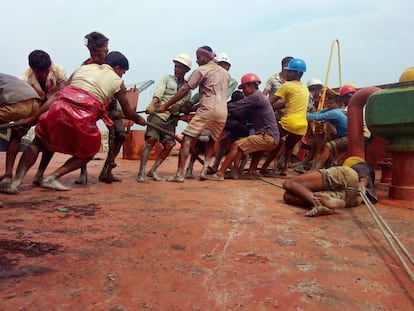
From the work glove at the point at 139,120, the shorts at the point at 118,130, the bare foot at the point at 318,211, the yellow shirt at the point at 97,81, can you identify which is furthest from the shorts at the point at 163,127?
the bare foot at the point at 318,211

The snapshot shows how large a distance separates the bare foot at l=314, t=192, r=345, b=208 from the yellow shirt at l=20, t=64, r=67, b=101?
3.12m

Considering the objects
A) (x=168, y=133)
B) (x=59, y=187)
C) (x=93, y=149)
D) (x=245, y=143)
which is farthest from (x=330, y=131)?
(x=59, y=187)

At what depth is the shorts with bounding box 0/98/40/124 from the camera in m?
3.69

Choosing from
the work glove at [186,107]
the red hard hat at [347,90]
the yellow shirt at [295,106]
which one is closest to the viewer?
the work glove at [186,107]

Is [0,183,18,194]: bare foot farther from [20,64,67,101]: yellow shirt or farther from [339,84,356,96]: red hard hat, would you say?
[339,84,356,96]: red hard hat

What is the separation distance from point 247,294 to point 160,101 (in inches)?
156

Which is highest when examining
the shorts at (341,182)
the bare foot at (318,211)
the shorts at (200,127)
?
the shorts at (200,127)

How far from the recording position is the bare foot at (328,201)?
3168mm

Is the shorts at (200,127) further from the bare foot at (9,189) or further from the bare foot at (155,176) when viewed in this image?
the bare foot at (9,189)

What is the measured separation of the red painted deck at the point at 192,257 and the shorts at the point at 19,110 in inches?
36.0

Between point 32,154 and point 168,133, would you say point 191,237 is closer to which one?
point 32,154

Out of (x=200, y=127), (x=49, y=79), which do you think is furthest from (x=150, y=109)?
(x=49, y=79)

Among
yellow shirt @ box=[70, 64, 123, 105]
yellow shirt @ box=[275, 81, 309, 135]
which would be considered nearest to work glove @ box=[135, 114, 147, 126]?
yellow shirt @ box=[70, 64, 123, 105]

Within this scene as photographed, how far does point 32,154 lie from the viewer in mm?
3730
